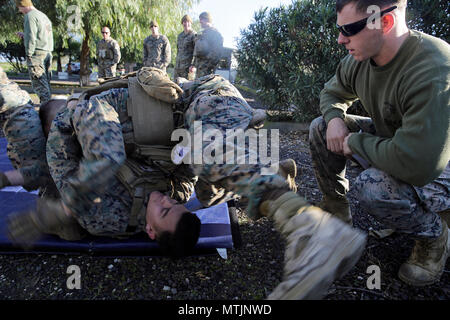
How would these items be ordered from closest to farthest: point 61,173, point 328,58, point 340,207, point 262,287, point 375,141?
1. point 375,141
2. point 262,287
3. point 61,173
4. point 340,207
5. point 328,58

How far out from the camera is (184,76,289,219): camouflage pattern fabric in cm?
139

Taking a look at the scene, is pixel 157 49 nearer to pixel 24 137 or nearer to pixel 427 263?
pixel 24 137

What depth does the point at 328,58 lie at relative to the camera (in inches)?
181

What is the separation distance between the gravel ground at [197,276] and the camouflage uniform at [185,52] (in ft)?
20.2


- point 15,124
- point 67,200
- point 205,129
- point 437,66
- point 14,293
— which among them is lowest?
point 14,293

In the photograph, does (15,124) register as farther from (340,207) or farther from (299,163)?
(299,163)

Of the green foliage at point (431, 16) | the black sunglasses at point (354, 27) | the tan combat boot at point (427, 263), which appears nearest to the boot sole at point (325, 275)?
the tan combat boot at point (427, 263)

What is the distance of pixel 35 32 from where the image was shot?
5551mm

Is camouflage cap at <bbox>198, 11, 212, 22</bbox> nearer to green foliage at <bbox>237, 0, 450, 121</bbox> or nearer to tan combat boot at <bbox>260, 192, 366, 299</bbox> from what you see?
green foliage at <bbox>237, 0, 450, 121</bbox>

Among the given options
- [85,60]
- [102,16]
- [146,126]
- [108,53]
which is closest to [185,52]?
[108,53]

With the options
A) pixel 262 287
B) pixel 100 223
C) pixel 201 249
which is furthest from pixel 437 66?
pixel 100 223

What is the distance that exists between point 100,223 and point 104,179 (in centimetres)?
42

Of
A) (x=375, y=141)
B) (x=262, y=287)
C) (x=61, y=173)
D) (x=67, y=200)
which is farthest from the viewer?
(x=61, y=173)

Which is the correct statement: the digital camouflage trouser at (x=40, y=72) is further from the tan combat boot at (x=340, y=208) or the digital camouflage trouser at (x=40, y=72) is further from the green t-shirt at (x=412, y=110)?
the green t-shirt at (x=412, y=110)
